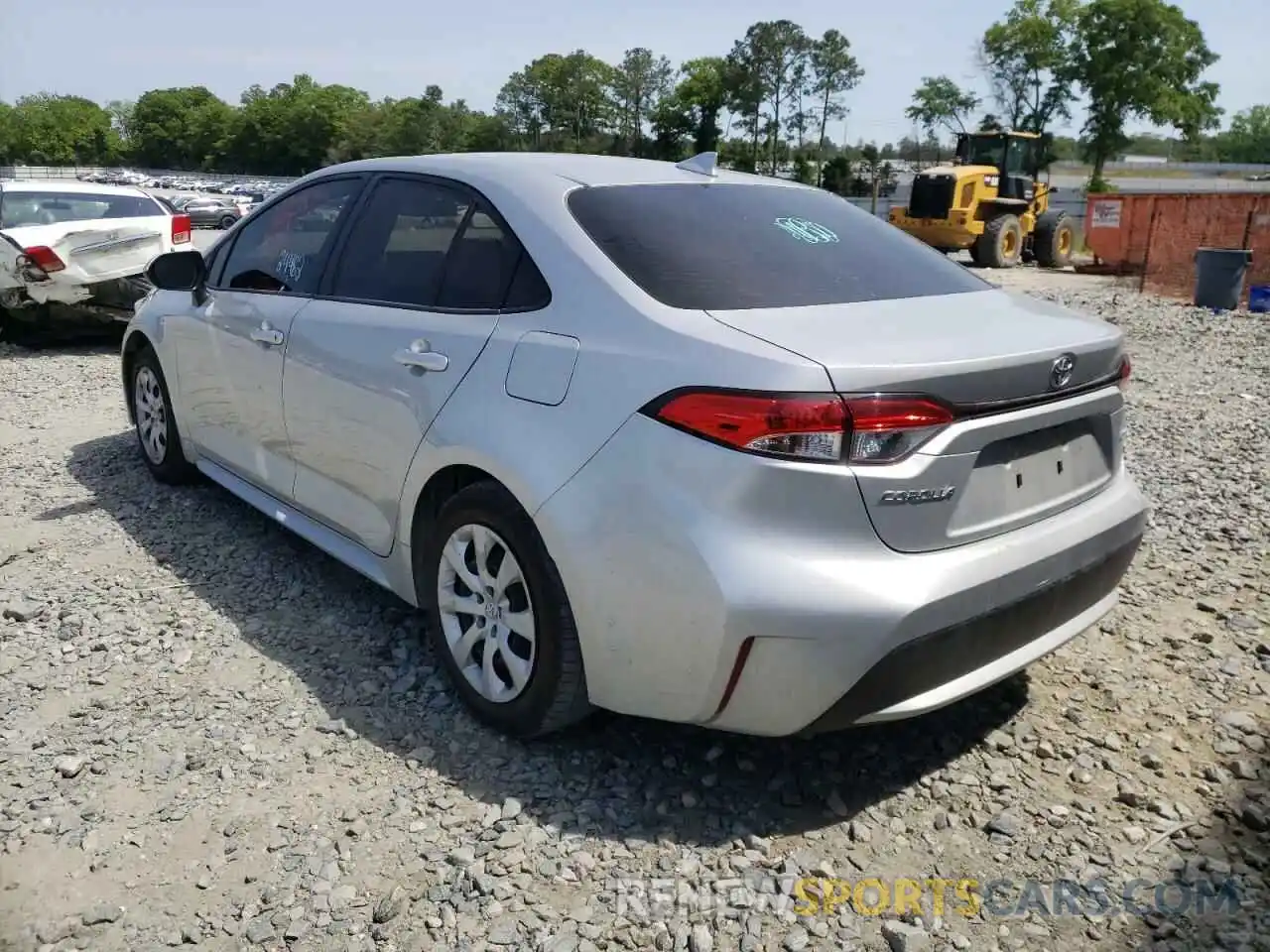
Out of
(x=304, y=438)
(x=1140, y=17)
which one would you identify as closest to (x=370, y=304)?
(x=304, y=438)

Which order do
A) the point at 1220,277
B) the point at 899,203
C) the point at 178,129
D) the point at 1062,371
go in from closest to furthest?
the point at 1062,371, the point at 1220,277, the point at 899,203, the point at 178,129

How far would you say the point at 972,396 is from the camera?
2.35 metres

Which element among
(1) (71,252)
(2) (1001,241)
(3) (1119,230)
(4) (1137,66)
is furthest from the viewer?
(4) (1137,66)

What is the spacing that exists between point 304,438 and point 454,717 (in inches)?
48.6

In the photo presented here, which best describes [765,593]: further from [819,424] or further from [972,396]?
[972,396]

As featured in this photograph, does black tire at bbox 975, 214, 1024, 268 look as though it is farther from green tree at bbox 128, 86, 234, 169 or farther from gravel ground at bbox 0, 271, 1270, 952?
green tree at bbox 128, 86, 234, 169

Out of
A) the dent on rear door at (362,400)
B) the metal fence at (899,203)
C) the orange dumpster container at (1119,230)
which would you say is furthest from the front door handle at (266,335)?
the metal fence at (899,203)

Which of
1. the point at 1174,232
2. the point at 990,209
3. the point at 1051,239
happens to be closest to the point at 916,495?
the point at 1174,232

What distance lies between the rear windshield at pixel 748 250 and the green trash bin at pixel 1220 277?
41.5ft

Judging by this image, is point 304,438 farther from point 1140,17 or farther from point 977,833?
point 1140,17

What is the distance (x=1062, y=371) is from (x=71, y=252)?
880 centimetres

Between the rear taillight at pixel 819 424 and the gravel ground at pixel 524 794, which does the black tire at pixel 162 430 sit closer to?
the gravel ground at pixel 524 794

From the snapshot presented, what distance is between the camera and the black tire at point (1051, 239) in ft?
72.4

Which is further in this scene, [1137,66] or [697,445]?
[1137,66]
